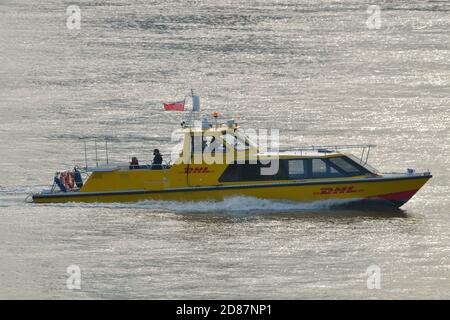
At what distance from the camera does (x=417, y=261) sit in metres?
36.4

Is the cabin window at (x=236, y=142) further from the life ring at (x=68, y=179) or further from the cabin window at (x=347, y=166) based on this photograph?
the life ring at (x=68, y=179)

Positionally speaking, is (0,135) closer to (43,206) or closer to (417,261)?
(43,206)

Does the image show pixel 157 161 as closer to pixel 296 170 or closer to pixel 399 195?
pixel 296 170

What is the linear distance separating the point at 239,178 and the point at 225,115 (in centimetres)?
1464

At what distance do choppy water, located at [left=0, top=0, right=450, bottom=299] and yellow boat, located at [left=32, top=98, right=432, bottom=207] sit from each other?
46cm

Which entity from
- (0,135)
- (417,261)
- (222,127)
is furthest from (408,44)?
(417,261)

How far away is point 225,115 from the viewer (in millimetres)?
56500

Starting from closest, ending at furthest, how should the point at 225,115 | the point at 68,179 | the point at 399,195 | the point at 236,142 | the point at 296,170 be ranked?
the point at 296,170 → the point at 399,195 → the point at 236,142 → the point at 68,179 → the point at 225,115

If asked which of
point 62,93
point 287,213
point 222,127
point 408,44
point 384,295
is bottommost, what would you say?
point 384,295

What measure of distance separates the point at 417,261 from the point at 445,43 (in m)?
41.4

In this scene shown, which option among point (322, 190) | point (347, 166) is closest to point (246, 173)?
point (322, 190)

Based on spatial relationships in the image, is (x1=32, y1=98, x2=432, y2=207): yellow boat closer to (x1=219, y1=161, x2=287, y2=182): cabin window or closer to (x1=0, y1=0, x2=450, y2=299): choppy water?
(x1=219, y1=161, x2=287, y2=182): cabin window

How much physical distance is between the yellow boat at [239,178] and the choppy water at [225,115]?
1.50ft

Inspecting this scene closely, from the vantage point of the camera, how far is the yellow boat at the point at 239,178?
1649 inches
